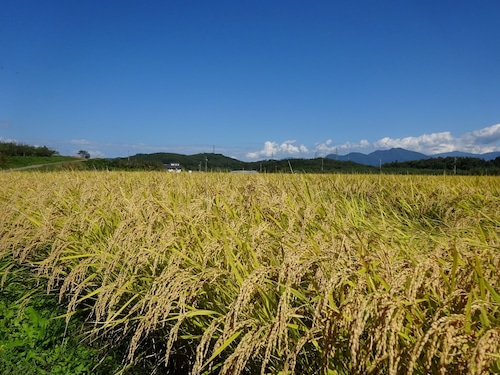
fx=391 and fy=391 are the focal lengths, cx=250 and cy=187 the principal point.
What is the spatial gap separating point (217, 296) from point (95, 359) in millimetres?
1142

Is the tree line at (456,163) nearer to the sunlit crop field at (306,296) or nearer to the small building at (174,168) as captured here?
the small building at (174,168)

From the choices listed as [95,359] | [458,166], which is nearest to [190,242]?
[95,359]

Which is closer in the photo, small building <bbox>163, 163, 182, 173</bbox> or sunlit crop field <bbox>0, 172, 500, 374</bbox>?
sunlit crop field <bbox>0, 172, 500, 374</bbox>

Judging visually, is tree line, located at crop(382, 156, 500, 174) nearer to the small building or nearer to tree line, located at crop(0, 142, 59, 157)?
the small building

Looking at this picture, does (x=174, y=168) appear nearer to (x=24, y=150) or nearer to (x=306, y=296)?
(x=306, y=296)

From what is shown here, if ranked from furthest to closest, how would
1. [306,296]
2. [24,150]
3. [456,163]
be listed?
1. [24,150]
2. [456,163]
3. [306,296]

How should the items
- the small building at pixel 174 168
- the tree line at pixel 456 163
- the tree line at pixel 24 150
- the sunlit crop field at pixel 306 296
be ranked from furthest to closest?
the tree line at pixel 24 150, the tree line at pixel 456 163, the small building at pixel 174 168, the sunlit crop field at pixel 306 296

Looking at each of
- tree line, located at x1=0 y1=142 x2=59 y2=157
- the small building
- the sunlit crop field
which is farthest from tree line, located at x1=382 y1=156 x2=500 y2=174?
tree line, located at x1=0 y1=142 x2=59 y2=157

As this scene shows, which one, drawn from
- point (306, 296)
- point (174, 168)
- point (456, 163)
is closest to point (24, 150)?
point (174, 168)

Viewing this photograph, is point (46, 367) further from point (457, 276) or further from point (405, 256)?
point (457, 276)

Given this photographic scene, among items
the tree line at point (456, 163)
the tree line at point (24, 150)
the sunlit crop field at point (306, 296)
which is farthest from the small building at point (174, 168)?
the tree line at point (24, 150)

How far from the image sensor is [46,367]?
262 centimetres

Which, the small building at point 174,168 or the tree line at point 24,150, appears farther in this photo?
the tree line at point 24,150

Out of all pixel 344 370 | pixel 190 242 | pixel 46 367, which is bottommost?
pixel 46 367
